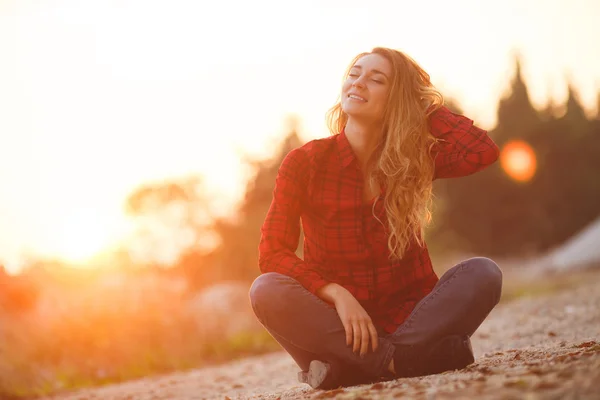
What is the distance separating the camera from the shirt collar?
11.5ft

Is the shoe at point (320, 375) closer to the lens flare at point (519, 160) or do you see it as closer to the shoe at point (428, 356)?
the shoe at point (428, 356)

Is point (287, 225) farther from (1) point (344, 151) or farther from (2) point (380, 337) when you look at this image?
(2) point (380, 337)

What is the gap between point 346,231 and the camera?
3.40 metres

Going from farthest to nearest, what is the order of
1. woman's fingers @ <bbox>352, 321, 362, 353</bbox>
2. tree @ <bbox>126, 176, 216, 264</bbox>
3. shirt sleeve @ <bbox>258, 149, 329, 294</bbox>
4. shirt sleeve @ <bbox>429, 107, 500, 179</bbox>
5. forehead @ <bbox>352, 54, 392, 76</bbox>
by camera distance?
1. tree @ <bbox>126, 176, 216, 264</bbox>
2. forehead @ <bbox>352, 54, 392, 76</bbox>
3. shirt sleeve @ <bbox>429, 107, 500, 179</bbox>
4. shirt sleeve @ <bbox>258, 149, 329, 294</bbox>
5. woman's fingers @ <bbox>352, 321, 362, 353</bbox>

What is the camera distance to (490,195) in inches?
1064

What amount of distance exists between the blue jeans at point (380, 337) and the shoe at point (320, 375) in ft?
0.13

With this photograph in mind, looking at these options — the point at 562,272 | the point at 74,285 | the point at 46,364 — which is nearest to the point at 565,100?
the point at 562,272

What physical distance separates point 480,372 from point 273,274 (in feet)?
3.62

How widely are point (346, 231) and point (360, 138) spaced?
56cm

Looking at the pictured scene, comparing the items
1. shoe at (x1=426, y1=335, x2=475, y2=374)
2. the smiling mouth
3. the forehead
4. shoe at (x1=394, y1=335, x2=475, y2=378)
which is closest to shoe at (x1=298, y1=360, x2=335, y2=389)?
shoe at (x1=394, y1=335, x2=475, y2=378)

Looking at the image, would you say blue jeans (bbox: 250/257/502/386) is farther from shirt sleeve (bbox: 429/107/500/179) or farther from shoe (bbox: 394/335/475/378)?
shirt sleeve (bbox: 429/107/500/179)

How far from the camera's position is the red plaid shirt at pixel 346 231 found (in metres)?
3.40

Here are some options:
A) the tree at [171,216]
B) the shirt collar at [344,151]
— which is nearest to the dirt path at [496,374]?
the shirt collar at [344,151]

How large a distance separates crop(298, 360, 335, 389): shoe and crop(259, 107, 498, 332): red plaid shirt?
1.30 ft
